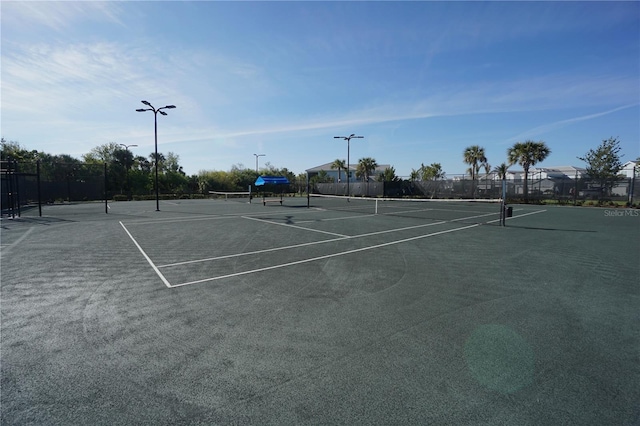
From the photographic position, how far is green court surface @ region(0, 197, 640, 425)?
8.70 ft

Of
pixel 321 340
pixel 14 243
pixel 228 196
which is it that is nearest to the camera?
pixel 321 340

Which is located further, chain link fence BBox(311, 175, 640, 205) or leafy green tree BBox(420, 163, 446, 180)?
leafy green tree BBox(420, 163, 446, 180)

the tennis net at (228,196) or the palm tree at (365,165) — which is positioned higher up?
the palm tree at (365,165)

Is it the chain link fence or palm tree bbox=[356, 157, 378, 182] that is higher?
palm tree bbox=[356, 157, 378, 182]

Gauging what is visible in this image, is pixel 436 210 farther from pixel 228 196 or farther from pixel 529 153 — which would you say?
pixel 228 196

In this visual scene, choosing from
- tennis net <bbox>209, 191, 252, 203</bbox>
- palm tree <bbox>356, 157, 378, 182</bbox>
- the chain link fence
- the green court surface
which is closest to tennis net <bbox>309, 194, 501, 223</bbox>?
the chain link fence

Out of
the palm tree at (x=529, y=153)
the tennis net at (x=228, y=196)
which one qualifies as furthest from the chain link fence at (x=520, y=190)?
the tennis net at (x=228, y=196)

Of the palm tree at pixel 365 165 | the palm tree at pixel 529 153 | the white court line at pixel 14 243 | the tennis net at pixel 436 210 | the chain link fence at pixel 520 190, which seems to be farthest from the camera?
the palm tree at pixel 365 165

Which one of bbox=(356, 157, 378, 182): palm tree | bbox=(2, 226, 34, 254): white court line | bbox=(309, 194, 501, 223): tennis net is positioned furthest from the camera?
bbox=(356, 157, 378, 182): palm tree

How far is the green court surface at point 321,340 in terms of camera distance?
8.70ft

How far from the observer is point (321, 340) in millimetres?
3801

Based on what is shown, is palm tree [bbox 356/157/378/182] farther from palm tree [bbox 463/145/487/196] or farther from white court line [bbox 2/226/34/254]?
white court line [bbox 2/226/34/254]

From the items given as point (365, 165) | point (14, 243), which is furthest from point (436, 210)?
point (365, 165)

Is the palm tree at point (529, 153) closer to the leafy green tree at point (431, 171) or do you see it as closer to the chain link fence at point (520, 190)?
the chain link fence at point (520, 190)
